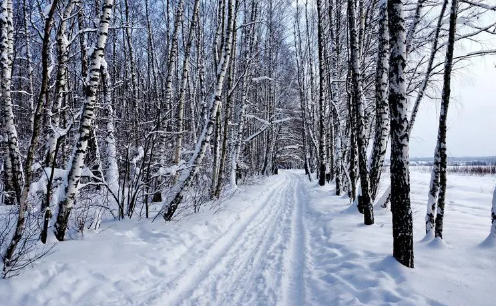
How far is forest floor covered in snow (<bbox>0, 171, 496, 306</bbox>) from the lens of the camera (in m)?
3.41

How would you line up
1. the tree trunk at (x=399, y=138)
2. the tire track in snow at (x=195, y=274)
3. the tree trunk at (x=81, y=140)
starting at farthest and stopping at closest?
the tree trunk at (x=81, y=140) < the tree trunk at (x=399, y=138) < the tire track in snow at (x=195, y=274)

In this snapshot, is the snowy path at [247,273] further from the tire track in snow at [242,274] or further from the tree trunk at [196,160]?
the tree trunk at [196,160]

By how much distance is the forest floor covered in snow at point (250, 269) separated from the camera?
3410mm

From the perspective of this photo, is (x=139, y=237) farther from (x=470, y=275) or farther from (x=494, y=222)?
(x=494, y=222)

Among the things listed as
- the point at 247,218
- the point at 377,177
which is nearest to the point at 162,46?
the point at 247,218

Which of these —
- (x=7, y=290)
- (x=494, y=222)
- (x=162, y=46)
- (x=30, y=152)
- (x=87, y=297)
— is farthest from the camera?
(x=162, y=46)

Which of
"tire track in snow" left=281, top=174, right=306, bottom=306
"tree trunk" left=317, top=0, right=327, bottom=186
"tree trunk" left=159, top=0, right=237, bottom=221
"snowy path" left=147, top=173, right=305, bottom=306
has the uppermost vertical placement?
"tree trunk" left=317, top=0, right=327, bottom=186

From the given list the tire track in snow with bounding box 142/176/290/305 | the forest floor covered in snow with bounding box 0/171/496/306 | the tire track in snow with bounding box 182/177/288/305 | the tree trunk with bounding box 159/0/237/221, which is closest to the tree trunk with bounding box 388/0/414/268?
the forest floor covered in snow with bounding box 0/171/496/306

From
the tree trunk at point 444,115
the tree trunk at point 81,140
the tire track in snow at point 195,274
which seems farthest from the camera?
the tree trunk at point 444,115

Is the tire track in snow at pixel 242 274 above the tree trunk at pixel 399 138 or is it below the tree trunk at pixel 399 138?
below

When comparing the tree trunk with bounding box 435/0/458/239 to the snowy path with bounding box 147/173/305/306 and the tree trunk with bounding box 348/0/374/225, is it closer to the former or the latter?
the tree trunk with bounding box 348/0/374/225

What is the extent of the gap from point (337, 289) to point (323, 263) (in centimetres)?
104

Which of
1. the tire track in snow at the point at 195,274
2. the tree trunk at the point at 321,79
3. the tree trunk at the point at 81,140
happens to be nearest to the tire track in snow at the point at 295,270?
the tire track in snow at the point at 195,274

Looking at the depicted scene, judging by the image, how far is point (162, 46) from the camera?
20.3 meters
